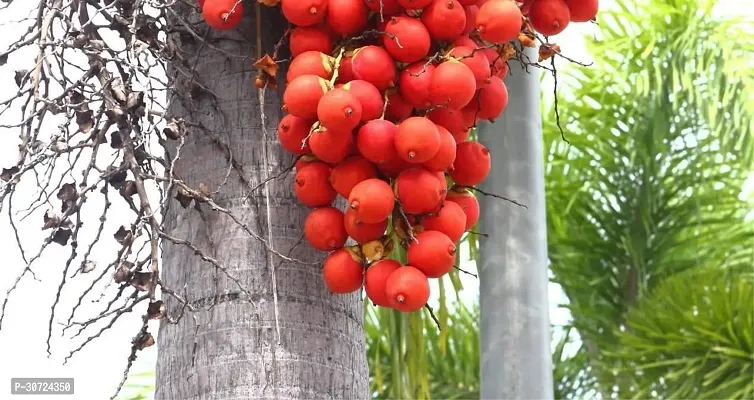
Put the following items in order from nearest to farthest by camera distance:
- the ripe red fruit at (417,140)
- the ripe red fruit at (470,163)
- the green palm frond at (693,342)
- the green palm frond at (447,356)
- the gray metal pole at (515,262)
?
the ripe red fruit at (417,140), the ripe red fruit at (470,163), the gray metal pole at (515,262), the green palm frond at (693,342), the green palm frond at (447,356)

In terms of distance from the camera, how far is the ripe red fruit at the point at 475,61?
83 centimetres

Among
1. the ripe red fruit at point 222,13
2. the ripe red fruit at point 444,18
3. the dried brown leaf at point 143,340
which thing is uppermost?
the ripe red fruit at point 222,13

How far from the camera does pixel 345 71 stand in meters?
0.85

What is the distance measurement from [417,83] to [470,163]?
101 mm

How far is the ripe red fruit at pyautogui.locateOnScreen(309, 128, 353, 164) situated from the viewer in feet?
2.66

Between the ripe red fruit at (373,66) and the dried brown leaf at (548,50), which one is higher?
the dried brown leaf at (548,50)

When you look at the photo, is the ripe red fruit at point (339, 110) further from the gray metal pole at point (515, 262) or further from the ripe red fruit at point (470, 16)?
the gray metal pole at point (515, 262)

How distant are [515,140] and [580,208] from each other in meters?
2.00

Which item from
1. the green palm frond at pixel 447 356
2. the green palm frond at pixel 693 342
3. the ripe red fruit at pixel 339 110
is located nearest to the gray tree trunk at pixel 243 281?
the ripe red fruit at pixel 339 110

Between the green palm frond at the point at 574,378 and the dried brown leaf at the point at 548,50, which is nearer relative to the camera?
the dried brown leaf at the point at 548,50

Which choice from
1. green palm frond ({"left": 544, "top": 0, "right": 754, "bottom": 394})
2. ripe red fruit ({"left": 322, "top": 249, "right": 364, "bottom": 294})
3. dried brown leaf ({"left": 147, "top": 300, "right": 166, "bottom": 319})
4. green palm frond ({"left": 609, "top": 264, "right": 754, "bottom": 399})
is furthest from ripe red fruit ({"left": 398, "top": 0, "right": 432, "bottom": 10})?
green palm frond ({"left": 544, "top": 0, "right": 754, "bottom": 394})

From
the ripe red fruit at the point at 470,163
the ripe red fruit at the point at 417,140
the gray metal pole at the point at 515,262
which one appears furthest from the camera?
the gray metal pole at the point at 515,262

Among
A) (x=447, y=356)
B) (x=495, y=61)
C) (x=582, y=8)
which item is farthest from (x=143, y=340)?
(x=447, y=356)

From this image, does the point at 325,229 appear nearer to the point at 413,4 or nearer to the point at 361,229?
the point at 361,229
